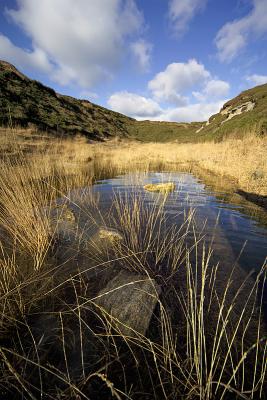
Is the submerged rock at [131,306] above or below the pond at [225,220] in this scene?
above

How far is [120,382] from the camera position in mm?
1414

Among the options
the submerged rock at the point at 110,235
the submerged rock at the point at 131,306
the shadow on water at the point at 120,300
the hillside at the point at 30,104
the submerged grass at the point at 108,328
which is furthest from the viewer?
the hillside at the point at 30,104

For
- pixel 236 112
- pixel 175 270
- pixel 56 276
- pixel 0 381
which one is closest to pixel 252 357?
pixel 175 270

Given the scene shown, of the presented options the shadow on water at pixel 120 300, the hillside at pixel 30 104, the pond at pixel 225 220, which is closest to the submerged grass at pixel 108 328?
the shadow on water at pixel 120 300

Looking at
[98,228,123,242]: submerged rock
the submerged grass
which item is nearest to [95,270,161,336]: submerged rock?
the submerged grass

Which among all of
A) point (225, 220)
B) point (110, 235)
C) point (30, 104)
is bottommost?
point (225, 220)

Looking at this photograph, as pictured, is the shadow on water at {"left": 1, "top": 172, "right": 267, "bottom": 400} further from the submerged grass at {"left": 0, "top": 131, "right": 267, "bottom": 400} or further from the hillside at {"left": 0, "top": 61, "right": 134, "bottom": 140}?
the hillside at {"left": 0, "top": 61, "right": 134, "bottom": 140}

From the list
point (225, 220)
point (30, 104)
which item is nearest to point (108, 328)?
point (225, 220)

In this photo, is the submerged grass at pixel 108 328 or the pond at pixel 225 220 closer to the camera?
the submerged grass at pixel 108 328

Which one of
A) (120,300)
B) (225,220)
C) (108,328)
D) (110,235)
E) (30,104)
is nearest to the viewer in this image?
(108,328)

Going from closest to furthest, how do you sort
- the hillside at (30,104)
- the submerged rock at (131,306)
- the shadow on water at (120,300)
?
the shadow on water at (120,300), the submerged rock at (131,306), the hillside at (30,104)

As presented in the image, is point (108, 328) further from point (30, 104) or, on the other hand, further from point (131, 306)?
point (30, 104)

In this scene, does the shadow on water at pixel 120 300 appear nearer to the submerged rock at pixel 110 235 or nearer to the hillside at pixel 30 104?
the submerged rock at pixel 110 235

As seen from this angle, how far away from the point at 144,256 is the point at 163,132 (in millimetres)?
47805
